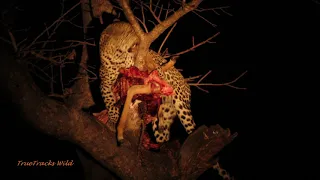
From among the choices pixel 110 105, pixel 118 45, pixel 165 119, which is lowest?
pixel 165 119

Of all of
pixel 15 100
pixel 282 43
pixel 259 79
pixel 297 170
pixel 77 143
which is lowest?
pixel 297 170

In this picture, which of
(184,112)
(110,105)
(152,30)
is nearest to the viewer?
(152,30)

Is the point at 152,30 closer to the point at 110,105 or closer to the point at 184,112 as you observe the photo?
the point at 110,105

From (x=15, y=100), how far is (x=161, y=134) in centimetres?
249

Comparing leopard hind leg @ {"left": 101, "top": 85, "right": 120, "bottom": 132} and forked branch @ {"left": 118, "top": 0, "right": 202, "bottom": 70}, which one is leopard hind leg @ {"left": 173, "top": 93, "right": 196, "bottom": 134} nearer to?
leopard hind leg @ {"left": 101, "top": 85, "right": 120, "bottom": 132}

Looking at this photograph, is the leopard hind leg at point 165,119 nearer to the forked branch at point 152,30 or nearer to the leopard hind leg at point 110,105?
the leopard hind leg at point 110,105

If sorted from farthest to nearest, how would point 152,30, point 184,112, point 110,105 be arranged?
point 184,112 → point 110,105 → point 152,30

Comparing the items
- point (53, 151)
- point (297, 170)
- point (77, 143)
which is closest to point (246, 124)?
point (297, 170)

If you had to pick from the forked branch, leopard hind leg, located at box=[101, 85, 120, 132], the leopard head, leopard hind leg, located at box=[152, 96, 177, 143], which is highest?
the forked branch

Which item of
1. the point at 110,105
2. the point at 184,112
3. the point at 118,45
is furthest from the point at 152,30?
the point at 184,112

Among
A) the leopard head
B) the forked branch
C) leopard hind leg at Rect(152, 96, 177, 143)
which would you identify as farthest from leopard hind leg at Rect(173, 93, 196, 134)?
the forked branch

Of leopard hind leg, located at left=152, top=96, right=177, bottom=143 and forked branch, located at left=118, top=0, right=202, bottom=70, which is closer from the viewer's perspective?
forked branch, located at left=118, top=0, right=202, bottom=70

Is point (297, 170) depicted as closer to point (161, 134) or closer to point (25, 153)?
point (161, 134)

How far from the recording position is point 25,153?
6238 mm
